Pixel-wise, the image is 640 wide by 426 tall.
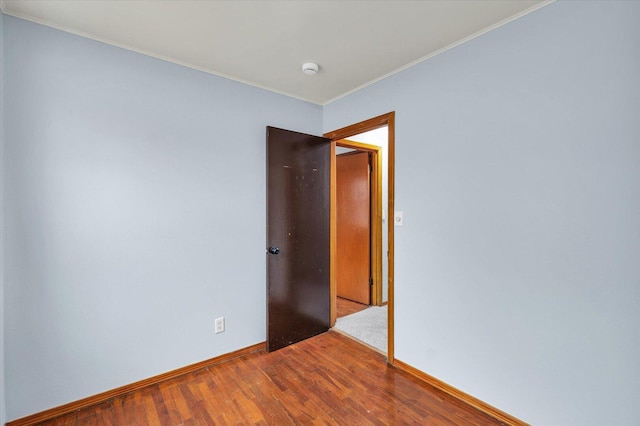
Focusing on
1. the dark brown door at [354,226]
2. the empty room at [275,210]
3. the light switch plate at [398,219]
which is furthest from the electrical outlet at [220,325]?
the dark brown door at [354,226]

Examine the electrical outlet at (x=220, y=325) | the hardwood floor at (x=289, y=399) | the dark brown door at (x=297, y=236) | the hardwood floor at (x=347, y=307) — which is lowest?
the hardwood floor at (x=347, y=307)

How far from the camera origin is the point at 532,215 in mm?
1620

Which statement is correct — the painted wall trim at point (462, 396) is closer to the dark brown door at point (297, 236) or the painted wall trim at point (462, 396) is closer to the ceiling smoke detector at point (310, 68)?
the dark brown door at point (297, 236)

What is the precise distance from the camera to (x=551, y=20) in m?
1.54

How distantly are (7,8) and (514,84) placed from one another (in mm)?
2948

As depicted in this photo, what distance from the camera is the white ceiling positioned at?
61.9 inches

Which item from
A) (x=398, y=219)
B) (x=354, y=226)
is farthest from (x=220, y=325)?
(x=354, y=226)

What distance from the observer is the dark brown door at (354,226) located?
3791mm

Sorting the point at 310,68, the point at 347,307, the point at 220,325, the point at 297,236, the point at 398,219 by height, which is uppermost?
the point at 310,68

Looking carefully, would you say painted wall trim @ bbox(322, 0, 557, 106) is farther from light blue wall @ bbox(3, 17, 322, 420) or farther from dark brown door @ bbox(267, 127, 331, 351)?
light blue wall @ bbox(3, 17, 322, 420)

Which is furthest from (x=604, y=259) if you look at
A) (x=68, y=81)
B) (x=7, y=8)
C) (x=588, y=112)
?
(x=7, y=8)

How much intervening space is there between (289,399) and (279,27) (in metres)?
2.42

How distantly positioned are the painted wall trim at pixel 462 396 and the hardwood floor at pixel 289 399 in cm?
4

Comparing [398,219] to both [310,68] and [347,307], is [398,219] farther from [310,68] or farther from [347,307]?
[347,307]
